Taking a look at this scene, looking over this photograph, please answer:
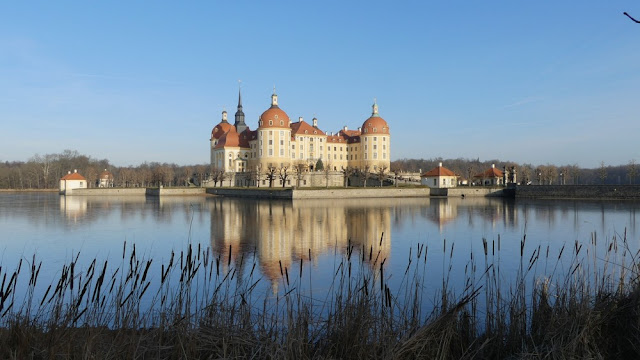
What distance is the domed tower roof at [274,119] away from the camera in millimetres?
67062

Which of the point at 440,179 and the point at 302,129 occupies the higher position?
the point at 302,129

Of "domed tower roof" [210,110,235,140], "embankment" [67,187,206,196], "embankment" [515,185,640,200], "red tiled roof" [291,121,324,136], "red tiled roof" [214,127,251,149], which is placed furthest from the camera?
"domed tower roof" [210,110,235,140]

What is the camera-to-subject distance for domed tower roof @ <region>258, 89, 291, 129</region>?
67062mm

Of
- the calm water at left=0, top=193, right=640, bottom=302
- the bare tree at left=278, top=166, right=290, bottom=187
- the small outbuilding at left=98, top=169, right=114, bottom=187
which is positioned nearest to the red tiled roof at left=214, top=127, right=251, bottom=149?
the bare tree at left=278, top=166, right=290, bottom=187

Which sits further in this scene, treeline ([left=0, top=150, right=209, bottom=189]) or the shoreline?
treeline ([left=0, top=150, right=209, bottom=189])

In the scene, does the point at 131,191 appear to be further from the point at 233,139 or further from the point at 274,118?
the point at 274,118

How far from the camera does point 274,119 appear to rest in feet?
221

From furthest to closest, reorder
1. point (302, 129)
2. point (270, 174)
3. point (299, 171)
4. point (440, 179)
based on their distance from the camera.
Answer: point (302, 129) → point (299, 171) → point (270, 174) → point (440, 179)

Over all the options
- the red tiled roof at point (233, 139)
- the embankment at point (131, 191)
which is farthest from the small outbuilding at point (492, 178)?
the embankment at point (131, 191)

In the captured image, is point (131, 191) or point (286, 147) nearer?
point (131, 191)

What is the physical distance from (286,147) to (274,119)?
4309mm

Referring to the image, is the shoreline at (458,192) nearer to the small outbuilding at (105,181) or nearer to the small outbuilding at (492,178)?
the small outbuilding at (492,178)

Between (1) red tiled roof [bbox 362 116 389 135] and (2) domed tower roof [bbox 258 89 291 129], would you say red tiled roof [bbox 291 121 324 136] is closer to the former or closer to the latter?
(2) domed tower roof [bbox 258 89 291 129]

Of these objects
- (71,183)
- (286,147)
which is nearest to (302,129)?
(286,147)
